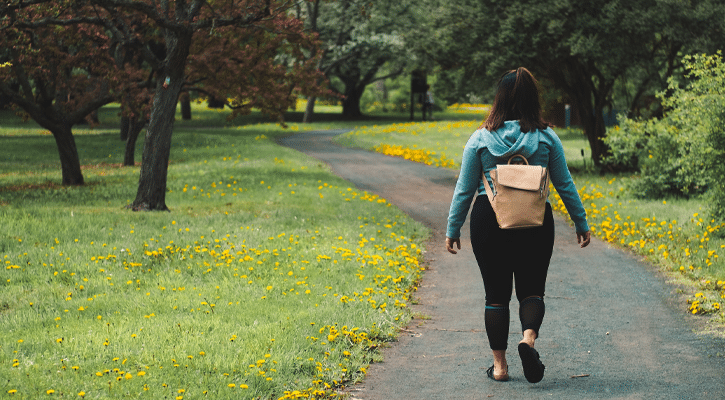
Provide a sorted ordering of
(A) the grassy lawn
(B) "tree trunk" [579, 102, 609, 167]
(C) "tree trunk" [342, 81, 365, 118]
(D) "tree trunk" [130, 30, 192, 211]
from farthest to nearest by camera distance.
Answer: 1. (C) "tree trunk" [342, 81, 365, 118]
2. (B) "tree trunk" [579, 102, 609, 167]
3. (D) "tree trunk" [130, 30, 192, 211]
4. (A) the grassy lawn

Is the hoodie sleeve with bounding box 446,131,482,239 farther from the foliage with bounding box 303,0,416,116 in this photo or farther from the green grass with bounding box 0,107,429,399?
the foliage with bounding box 303,0,416,116

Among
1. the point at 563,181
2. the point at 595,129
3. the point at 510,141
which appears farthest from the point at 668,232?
the point at 595,129

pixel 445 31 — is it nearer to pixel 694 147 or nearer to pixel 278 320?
pixel 694 147

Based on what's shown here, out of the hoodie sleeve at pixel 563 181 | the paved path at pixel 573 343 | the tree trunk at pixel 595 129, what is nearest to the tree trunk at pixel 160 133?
the paved path at pixel 573 343

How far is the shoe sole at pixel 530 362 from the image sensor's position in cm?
418

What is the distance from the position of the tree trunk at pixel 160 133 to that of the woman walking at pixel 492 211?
29.1 feet

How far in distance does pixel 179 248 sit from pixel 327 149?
18594mm

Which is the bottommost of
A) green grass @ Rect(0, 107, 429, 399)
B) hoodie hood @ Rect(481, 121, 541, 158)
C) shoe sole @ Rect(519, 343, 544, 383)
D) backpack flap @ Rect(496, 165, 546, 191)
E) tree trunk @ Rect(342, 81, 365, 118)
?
green grass @ Rect(0, 107, 429, 399)

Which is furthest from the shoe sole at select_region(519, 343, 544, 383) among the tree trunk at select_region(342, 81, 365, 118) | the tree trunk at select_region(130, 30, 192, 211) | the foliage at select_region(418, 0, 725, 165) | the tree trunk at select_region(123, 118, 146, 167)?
the tree trunk at select_region(342, 81, 365, 118)

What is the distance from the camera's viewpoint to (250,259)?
796cm

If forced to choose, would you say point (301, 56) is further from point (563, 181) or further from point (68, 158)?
point (563, 181)

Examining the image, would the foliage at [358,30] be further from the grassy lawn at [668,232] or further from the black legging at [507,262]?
the black legging at [507,262]

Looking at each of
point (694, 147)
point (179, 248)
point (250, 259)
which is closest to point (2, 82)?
point (179, 248)

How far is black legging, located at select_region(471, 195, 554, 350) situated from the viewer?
4.20m
